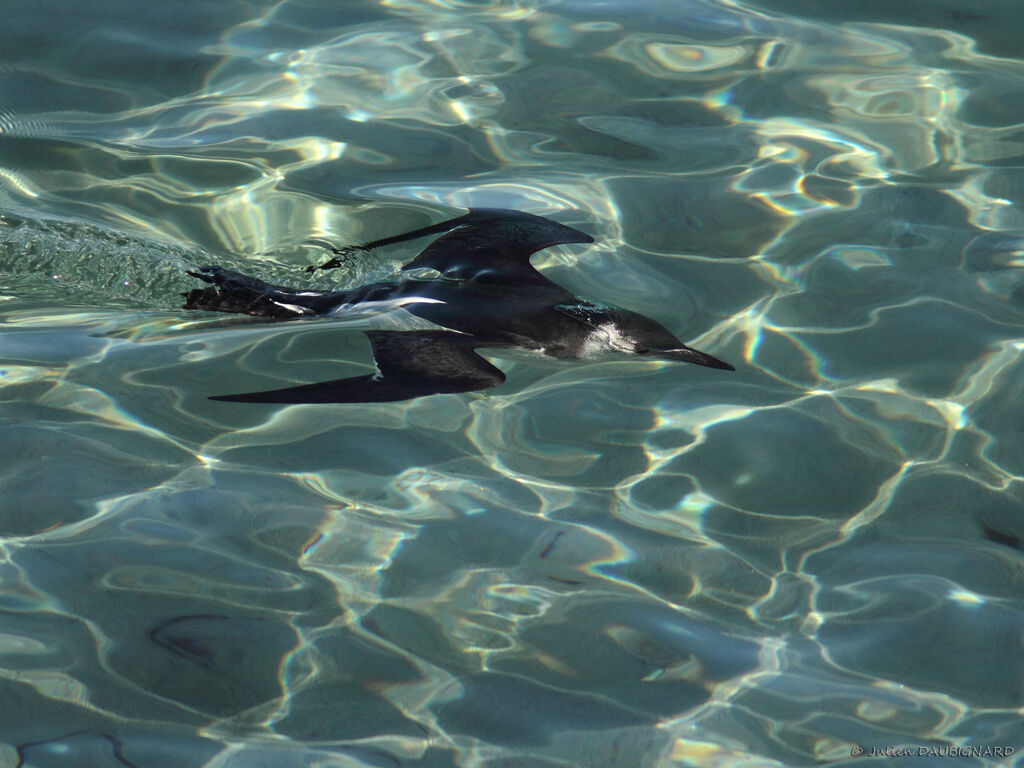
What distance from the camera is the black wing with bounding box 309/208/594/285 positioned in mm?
4637

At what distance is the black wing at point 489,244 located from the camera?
4.64m

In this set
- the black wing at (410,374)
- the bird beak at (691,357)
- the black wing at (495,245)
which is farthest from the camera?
the black wing at (495,245)

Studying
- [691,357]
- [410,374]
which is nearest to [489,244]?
[410,374]

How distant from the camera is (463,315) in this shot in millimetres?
4312

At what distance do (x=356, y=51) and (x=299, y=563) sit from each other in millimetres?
4467

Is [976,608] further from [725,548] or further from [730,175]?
[730,175]

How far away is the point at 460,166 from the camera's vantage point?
577 cm

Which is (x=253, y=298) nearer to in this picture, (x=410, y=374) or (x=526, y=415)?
(x=410, y=374)

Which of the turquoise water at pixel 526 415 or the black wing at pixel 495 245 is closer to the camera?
the turquoise water at pixel 526 415

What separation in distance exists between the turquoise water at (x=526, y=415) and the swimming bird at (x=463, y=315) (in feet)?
0.40

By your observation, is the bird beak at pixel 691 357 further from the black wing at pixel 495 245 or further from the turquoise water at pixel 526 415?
the black wing at pixel 495 245

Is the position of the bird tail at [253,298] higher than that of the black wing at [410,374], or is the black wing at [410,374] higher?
the bird tail at [253,298]

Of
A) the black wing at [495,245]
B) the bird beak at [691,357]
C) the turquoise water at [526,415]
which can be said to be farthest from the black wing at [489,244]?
the bird beak at [691,357]

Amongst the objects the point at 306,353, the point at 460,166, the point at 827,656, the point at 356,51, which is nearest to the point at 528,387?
the point at 306,353
